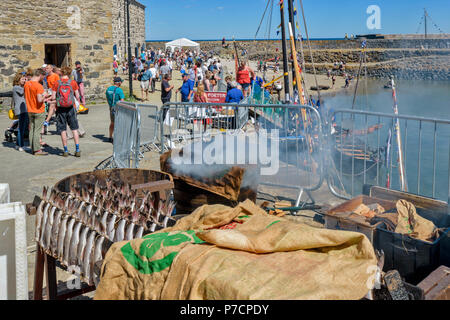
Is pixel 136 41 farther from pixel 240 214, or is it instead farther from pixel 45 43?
pixel 240 214

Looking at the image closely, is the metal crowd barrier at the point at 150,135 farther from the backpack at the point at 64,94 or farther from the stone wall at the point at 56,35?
the stone wall at the point at 56,35

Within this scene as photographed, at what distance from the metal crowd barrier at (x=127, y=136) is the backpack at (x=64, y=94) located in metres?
1.43

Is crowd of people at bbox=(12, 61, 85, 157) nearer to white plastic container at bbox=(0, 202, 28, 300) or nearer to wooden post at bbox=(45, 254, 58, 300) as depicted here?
wooden post at bbox=(45, 254, 58, 300)

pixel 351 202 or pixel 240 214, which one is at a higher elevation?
pixel 240 214

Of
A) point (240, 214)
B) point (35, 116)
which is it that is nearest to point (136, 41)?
point (35, 116)

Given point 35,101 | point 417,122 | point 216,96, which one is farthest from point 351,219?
point 417,122

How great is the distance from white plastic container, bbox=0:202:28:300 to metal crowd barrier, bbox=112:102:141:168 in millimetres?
4844

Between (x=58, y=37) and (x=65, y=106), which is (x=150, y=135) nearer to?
(x=65, y=106)

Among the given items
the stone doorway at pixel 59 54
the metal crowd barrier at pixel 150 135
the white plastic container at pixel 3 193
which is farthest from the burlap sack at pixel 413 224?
the stone doorway at pixel 59 54

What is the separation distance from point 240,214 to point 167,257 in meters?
0.73

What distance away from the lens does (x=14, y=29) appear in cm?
1499

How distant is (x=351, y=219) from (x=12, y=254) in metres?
2.83

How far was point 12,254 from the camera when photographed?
8.77 ft
